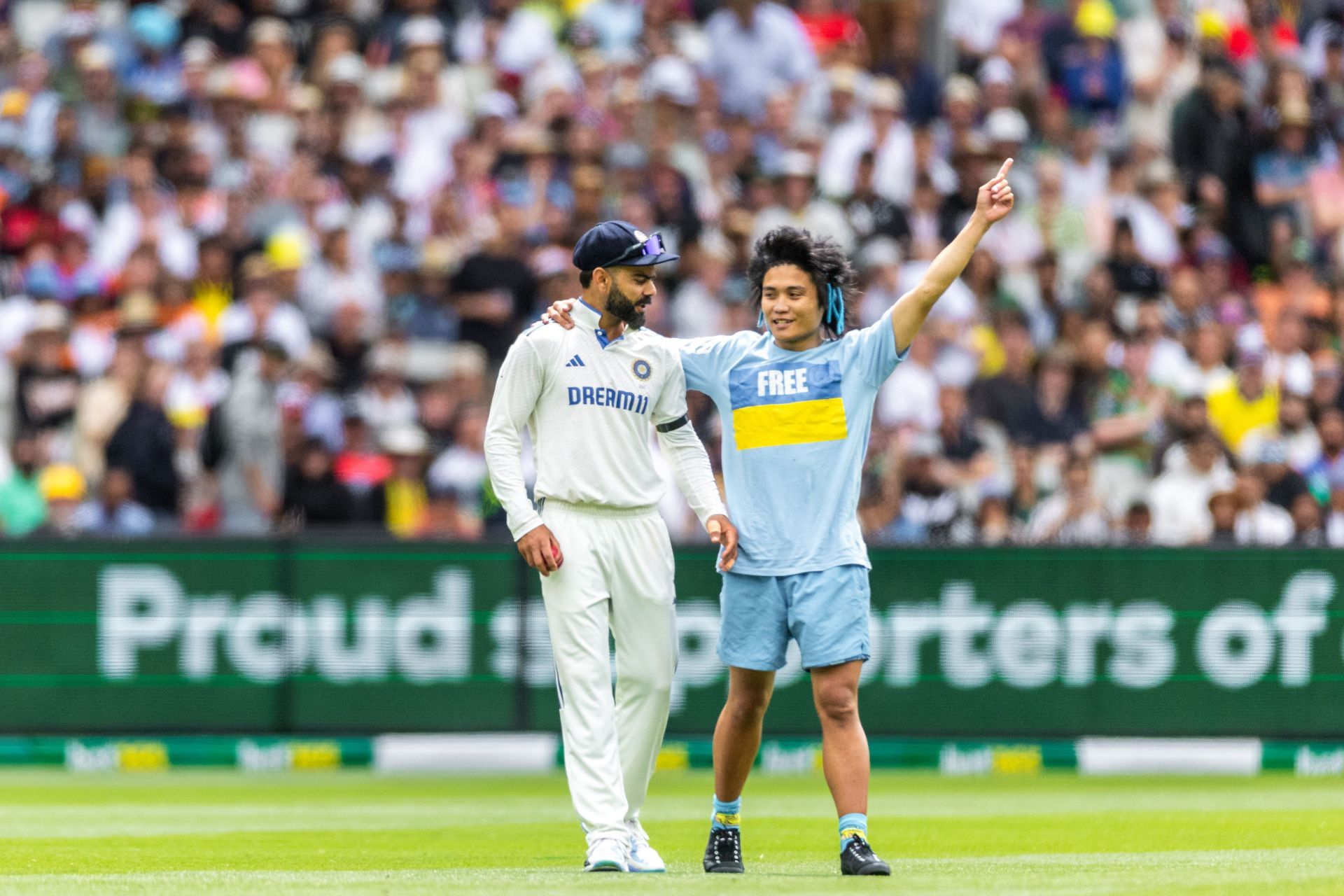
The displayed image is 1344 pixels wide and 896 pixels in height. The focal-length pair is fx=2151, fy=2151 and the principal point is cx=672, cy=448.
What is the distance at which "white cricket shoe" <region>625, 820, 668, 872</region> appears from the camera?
7.75 metres

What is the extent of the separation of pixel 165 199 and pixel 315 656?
4674mm

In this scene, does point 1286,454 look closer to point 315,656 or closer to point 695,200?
point 695,200

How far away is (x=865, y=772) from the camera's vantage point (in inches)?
299

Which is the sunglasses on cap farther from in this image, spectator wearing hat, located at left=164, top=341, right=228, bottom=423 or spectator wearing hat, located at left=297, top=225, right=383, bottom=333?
spectator wearing hat, located at left=297, top=225, right=383, bottom=333

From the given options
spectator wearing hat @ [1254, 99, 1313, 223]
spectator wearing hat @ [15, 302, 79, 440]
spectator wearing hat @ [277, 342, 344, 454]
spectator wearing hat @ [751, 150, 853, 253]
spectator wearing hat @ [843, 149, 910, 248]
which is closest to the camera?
spectator wearing hat @ [15, 302, 79, 440]

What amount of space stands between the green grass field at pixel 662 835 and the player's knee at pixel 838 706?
1.89 feet

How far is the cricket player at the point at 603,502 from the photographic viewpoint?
791 cm

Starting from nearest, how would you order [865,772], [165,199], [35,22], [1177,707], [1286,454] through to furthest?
[865,772] < [1177,707] < [1286,454] < [165,199] < [35,22]

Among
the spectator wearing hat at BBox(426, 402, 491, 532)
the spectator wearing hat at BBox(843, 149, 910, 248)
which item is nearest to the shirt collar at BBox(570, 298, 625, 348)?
the spectator wearing hat at BBox(426, 402, 491, 532)

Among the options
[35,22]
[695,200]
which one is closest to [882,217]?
[695,200]

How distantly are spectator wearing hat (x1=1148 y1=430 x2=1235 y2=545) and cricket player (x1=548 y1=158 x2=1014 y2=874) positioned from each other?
769cm

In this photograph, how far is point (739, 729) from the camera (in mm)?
7902

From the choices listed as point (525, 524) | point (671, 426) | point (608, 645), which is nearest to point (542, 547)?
point (525, 524)

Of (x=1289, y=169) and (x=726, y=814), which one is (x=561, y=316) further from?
(x=1289, y=169)
